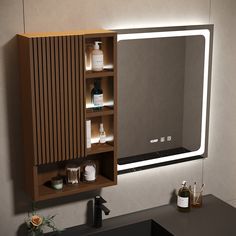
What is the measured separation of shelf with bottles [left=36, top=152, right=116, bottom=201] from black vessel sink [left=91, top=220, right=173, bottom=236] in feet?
0.96

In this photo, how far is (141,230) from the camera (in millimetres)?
2758

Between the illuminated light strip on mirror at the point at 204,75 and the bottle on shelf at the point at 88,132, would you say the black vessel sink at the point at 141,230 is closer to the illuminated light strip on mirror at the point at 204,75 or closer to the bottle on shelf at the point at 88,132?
the illuminated light strip on mirror at the point at 204,75

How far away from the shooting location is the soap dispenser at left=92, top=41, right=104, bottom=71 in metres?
2.41

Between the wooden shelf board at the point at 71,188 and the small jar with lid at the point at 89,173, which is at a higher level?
the small jar with lid at the point at 89,173

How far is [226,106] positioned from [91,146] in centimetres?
92

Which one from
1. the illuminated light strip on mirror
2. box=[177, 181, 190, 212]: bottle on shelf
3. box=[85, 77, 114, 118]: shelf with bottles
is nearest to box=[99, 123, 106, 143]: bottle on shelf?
box=[85, 77, 114, 118]: shelf with bottles

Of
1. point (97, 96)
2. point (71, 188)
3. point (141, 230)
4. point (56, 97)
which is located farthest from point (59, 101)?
point (141, 230)

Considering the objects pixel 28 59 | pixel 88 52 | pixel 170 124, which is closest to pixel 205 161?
pixel 170 124

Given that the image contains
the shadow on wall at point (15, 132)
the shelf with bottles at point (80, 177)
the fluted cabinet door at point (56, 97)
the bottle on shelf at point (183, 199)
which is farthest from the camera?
the bottle on shelf at point (183, 199)

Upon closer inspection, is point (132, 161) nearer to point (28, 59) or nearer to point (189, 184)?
point (189, 184)

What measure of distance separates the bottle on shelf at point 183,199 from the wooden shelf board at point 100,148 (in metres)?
0.56

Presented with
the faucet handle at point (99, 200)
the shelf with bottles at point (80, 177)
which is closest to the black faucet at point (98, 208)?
the faucet handle at point (99, 200)

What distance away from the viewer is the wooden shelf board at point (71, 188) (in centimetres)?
241

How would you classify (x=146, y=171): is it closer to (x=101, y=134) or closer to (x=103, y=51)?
(x=101, y=134)
